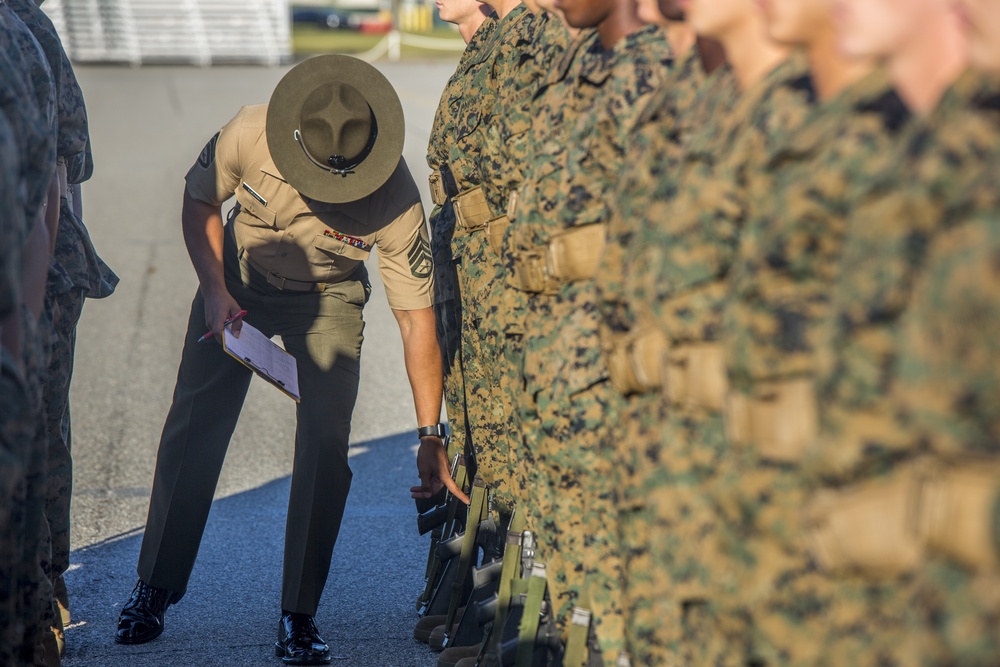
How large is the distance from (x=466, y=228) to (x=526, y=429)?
1.43 m

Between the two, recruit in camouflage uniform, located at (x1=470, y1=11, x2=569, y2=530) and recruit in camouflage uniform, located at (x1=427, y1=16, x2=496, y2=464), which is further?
recruit in camouflage uniform, located at (x1=427, y1=16, x2=496, y2=464)

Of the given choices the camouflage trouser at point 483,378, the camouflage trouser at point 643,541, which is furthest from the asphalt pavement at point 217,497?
the camouflage trouser at point 643,541

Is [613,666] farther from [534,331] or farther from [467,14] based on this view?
[467,14]

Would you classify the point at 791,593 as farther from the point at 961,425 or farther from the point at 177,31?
the point at 177,31

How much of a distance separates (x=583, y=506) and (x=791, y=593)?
1.32 m

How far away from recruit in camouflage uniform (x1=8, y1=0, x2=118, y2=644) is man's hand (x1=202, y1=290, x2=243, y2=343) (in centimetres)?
49

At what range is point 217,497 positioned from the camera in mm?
6492

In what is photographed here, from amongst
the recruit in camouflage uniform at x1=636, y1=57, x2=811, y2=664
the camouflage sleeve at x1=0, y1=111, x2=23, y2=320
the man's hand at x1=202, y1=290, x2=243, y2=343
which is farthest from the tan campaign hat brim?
the recruit in camouflage uniform at x1=636, y1=57, x2=811, y2=664

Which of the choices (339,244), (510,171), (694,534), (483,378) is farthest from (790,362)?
(339,244)

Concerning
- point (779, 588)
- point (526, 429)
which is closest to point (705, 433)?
point (779, 588)

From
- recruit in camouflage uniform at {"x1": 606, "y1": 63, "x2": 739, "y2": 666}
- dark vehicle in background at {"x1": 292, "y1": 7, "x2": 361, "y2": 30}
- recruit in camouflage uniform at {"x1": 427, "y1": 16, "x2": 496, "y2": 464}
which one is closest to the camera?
recruit in camouflage uniform at {"x1": 606, "y1": 63, "x2": 739, "y2": 666}

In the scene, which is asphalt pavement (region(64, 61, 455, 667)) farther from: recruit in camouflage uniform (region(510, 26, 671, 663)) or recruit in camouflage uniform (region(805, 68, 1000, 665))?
recruit in camouflage uniform (region(805, 68, 1000, 665))

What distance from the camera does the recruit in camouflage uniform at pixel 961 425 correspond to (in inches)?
60.2

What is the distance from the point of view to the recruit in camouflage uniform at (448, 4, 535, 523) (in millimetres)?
4469
